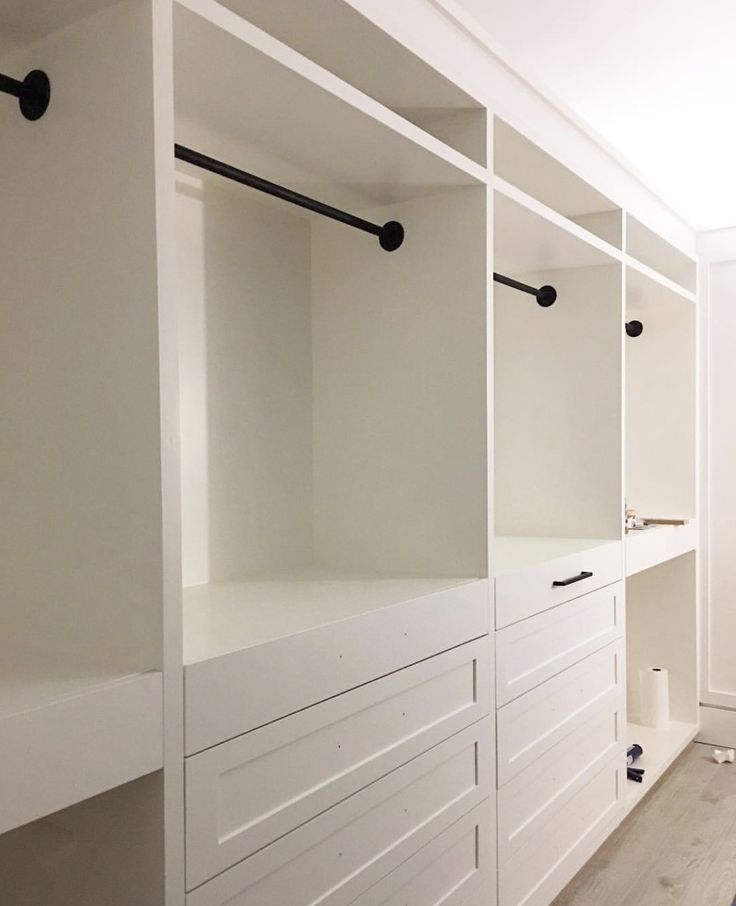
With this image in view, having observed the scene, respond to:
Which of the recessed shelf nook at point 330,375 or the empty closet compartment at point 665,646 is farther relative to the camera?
the empty closet compartment at point 665,646

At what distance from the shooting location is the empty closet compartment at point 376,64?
1.46m

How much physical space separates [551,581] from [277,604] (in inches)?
35.1

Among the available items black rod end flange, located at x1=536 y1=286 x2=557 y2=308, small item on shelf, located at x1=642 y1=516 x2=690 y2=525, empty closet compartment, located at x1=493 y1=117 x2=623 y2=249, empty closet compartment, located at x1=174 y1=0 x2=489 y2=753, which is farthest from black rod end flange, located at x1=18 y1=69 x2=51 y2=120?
small item on shelf, located at x1=642 y1=516 x2=690 y2=525

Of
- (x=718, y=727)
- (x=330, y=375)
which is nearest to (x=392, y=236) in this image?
(x=330, y=375)

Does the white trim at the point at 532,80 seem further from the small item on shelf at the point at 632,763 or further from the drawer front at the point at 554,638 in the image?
the small item on shelf at the point at 632,763

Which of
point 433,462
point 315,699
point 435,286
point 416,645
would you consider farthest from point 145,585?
point 435,286

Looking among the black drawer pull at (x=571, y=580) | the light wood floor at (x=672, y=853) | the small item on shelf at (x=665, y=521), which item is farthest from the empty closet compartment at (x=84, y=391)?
the small item on shelf at (x=665, y=521)

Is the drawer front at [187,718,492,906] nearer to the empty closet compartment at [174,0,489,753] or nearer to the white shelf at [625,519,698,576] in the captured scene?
the empty closet compartment at [174,0,489,753]

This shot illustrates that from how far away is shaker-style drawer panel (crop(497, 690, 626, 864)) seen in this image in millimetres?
2051

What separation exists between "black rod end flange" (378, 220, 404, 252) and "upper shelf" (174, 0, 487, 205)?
0.06 m

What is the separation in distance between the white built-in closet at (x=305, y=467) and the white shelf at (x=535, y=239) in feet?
0.05

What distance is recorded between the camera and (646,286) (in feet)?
10.3

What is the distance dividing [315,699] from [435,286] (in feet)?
3.22

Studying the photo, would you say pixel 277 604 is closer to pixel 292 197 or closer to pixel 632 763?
pixel 292 197
